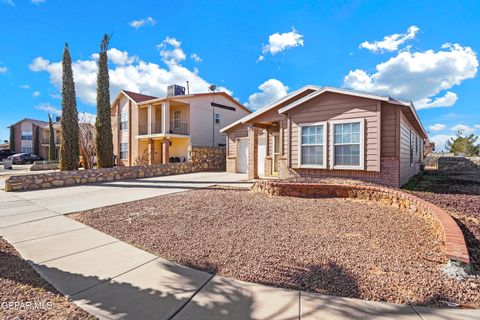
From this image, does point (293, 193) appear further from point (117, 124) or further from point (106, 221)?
point (117, 124)

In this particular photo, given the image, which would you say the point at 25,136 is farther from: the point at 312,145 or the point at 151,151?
the point at 312,145

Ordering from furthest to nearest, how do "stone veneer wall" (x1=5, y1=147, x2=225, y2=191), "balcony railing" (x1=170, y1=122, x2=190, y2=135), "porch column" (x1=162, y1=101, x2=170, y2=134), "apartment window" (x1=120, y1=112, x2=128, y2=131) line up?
"apartment window" (x1=120, y1=112, x2=128, y2=131)
"balcony railing" (x1=170, y1=122, x2=190, y2=135)
"porch column" (x1=162, y1=101, x2=170, y2=134)
"stone veneer wall" (x1=5, y1=147, x2=225, y2=191)

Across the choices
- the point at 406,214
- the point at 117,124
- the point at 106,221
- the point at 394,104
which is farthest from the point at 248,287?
the point at 117,124

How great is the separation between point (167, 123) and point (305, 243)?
17.8 meters

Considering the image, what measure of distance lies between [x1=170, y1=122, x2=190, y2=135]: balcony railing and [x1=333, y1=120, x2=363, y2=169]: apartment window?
1410 cm

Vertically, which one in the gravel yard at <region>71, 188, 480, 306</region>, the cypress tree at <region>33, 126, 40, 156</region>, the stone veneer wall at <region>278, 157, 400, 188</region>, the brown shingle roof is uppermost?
the brown shingle roof

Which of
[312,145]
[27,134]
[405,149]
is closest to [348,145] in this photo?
[312,145]

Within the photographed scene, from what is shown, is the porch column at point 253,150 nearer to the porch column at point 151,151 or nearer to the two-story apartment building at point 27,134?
the porch column at point 151,151

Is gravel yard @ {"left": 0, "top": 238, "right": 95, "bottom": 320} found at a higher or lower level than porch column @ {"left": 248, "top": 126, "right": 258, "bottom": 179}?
lower

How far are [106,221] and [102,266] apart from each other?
7.87ft

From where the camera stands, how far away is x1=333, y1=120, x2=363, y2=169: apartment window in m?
8.36

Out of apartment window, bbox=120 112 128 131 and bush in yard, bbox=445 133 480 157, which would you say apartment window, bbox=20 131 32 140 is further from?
bush in yard, bbox=445 133 480 157

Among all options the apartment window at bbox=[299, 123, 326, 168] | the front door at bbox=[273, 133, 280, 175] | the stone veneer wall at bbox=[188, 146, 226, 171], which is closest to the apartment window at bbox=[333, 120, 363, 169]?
the apartment window at bbox=[299, 123, 326, 168]

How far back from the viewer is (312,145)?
942 cm
